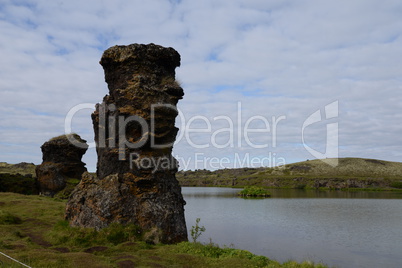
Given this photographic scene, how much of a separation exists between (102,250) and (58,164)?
36306 millimetres

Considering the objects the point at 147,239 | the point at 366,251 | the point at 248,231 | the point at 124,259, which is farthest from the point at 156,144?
the point at 366,251

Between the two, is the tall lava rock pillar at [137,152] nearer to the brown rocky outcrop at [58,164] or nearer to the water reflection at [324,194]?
the brown rocky outcrop at [58,164]

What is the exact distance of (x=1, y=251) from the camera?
14.1 metres

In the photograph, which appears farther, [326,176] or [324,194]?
[326,176]

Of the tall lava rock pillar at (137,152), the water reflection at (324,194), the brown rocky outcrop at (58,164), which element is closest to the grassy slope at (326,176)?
the water reflection at (324,194)

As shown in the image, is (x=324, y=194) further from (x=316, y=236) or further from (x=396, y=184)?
(x=316, y=236)

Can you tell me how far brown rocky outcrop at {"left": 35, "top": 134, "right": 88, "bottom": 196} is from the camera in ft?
157

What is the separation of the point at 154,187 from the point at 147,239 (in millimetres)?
3465

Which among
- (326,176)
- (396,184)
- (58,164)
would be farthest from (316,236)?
(326,176)

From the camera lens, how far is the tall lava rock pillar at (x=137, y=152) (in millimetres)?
20203

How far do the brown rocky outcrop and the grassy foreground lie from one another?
85.3ft

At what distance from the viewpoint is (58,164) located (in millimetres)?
48688

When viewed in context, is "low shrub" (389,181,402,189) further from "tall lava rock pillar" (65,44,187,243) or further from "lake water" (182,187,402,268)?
"tall lava rock pillar" (65,44,187,243)

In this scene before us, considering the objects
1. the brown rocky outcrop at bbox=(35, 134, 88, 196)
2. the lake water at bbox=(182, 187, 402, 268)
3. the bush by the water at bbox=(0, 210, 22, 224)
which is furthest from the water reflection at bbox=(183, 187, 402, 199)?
the bush by the water at bbox=(0, 210, 22, 224)
